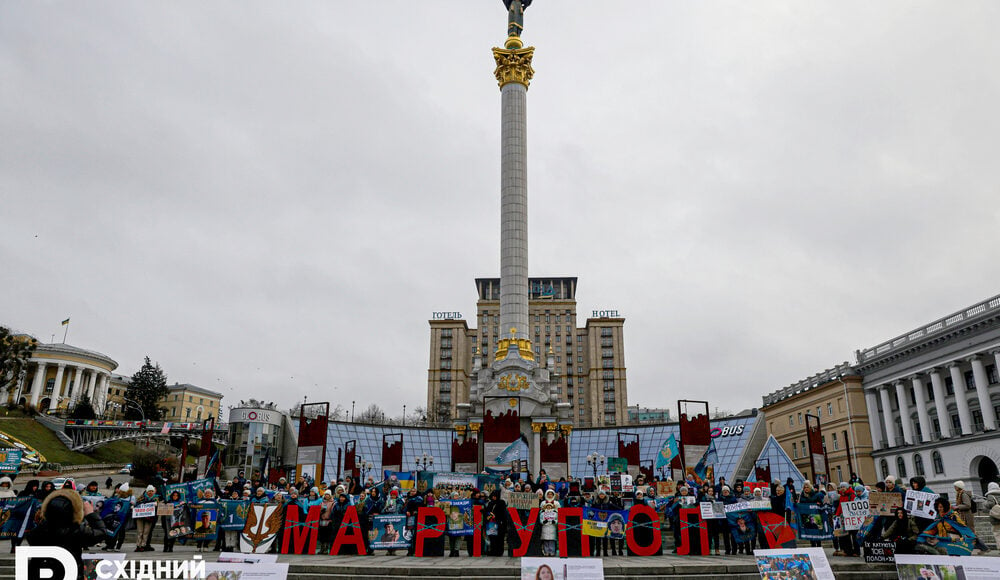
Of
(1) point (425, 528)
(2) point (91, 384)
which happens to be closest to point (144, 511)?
(1) point (425, 528)

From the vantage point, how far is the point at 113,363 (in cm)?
9294

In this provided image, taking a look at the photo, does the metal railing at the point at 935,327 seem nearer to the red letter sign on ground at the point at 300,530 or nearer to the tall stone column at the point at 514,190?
the tall stone column at the point at 514,190

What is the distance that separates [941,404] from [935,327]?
19.3 feet

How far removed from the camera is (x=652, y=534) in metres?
14.7

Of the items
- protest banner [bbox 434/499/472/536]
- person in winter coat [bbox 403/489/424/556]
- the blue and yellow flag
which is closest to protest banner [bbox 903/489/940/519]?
protest banner [bbox 434/499/472/536]

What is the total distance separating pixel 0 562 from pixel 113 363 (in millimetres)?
Answer: 92126

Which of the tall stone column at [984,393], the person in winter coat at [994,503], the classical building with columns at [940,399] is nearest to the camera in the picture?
the person in winter coat at [994,503]

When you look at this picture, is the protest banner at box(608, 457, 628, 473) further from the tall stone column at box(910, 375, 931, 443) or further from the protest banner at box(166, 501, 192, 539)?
the tall stone column at box(910, 375, 931, 443)

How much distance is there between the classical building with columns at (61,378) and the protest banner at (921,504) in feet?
301

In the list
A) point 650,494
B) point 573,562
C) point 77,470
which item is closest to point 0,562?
point 573,562

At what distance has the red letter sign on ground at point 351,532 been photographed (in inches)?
591

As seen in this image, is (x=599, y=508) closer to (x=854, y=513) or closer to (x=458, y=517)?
(x=458, y=517)

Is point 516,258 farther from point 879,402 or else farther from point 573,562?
point 573,562

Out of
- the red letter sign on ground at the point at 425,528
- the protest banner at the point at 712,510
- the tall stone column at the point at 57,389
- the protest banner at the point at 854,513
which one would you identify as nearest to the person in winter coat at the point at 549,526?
the red letter sign on ground at the point at 425,528
